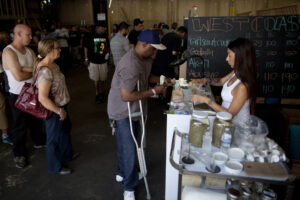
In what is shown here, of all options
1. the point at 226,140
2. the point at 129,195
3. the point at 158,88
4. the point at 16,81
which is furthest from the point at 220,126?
the point at 16,81

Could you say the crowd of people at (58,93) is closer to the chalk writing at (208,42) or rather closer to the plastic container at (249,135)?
the plastic container at (249,135)

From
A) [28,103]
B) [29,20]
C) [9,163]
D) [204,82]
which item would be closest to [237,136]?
[204,82]

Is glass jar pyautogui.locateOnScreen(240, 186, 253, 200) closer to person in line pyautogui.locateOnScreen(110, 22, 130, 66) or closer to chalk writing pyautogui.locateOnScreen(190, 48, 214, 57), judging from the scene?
chalk writing pyautogui.locateOnScreen(190, 48, 214, 57)

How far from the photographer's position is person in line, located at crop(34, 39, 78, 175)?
2369mm

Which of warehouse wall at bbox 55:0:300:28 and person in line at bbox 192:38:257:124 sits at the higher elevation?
warehouse wall at bbox 55:0:300:28

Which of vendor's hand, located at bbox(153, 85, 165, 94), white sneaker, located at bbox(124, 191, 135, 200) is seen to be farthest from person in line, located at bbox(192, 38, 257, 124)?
white sneaker, located at bbox(124, 191, 135, 200)

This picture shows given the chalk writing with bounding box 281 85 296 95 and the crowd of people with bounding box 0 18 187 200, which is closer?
the crowd of people with bounding box 0 18 187 200

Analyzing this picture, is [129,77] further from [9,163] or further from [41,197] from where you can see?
[9,163]

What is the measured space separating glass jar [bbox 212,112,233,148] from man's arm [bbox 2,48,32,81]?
2.38 meters

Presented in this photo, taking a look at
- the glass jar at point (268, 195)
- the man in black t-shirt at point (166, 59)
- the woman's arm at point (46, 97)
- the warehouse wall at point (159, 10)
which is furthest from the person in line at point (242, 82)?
the warehouse wall at point (159, 10)

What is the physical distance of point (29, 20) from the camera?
37.1 feet

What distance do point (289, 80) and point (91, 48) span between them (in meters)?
4.04

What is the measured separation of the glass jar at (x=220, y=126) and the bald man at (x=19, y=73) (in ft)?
7.82

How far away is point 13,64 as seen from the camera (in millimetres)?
2711
